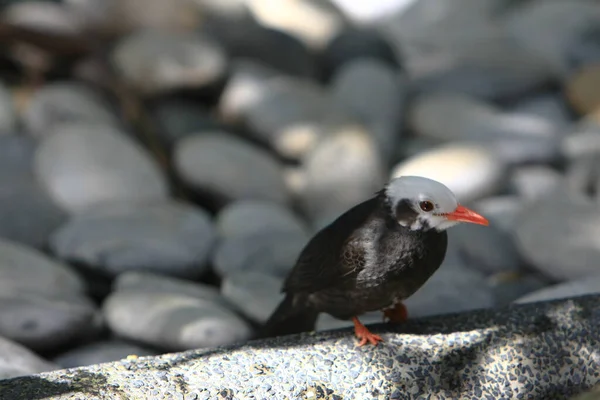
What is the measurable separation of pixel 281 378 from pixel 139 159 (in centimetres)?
263

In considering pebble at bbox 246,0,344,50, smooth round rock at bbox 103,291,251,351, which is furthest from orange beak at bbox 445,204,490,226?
pebble at bbox 246,0,344,50

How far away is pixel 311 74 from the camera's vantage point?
21.2 ft

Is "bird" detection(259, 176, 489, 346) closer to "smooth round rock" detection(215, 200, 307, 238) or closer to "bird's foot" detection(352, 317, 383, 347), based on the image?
"bird's foot" detection(352, 317, 383, 347)

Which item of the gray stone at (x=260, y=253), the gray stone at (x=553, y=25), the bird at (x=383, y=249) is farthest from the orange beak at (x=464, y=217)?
the gray stone at (x=553, y=25)

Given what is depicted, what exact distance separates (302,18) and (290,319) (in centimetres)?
432

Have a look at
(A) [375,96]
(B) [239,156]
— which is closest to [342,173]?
(B) [239,156]

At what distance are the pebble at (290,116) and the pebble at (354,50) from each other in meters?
0.84

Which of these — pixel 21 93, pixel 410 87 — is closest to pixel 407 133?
pixel 410 87

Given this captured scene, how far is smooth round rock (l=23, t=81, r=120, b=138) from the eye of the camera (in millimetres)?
5195

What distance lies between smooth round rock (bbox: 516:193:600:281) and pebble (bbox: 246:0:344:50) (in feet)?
9.68

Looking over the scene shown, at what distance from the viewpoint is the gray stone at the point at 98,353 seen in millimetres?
3355

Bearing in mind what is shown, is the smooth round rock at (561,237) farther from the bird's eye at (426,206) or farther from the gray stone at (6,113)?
the gray stone at (6,113)

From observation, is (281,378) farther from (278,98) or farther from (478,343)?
(278,98)

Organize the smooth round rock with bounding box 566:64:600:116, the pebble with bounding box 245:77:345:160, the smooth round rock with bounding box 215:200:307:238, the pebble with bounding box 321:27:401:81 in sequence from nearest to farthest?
1. the smooth round rock with bounding box 215:200:307:238
2. the pebble with bounding box 245:77:345:160
3. the smooth round rock with bounding box 566:64:600:116
4. the pebble with bounding box 321:27:401:81
